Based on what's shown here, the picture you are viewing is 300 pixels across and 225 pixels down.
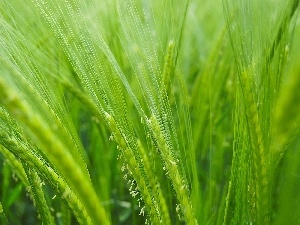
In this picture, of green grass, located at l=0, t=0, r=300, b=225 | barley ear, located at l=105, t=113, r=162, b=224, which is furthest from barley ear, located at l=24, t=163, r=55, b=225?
barley ear, located at l=105, t=113, r=162, b=224

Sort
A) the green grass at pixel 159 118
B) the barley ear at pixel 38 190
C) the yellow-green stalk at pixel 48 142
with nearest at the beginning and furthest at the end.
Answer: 1. the yellow-green stalk at pixel 48 142
2. the green grass at pixel 159 118
3. the barley ear at pixel 38 190

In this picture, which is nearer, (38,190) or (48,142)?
(48,142)

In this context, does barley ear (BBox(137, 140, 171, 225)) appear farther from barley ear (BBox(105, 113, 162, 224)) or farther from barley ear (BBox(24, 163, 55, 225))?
barley ear (BBox(24, 163, 55, 225))

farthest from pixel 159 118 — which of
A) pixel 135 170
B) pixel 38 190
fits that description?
pixel 38 190

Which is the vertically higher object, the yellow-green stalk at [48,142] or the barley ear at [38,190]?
the yellow-green stalk at [48,142]

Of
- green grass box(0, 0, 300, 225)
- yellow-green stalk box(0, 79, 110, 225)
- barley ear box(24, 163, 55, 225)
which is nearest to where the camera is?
yellow-green stalk box(0, 79, 110, 225)

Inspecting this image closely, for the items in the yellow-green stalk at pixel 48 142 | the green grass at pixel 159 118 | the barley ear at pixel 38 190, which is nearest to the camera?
the yellow-green stalk at pixel 48 142

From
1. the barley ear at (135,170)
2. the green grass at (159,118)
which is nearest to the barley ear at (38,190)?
the green grass at (159,118)

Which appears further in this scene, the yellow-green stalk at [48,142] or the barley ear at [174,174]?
the barley ear at [174,174]

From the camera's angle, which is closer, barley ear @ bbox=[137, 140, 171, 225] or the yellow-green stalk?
the yellow-green stalk

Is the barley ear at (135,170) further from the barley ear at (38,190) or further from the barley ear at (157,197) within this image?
the barley ear at (38,190)

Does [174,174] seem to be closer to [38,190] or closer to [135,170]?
[135,170]
